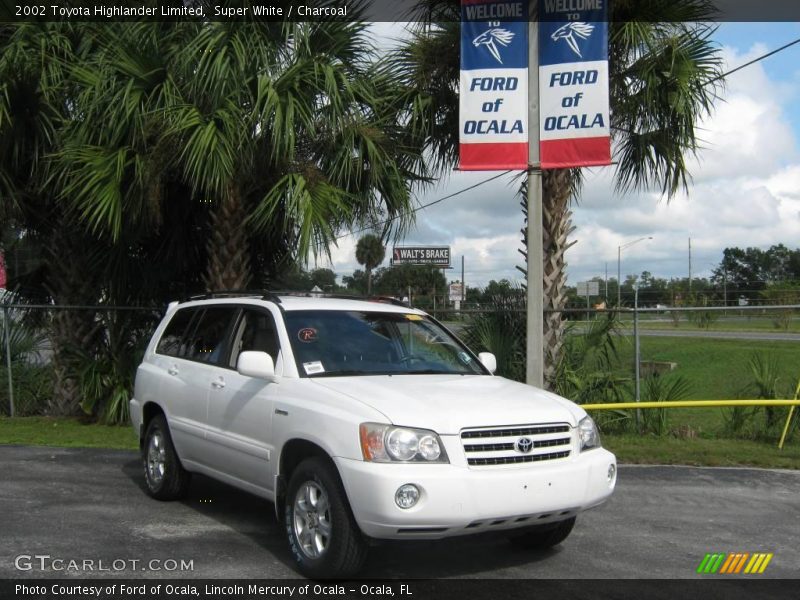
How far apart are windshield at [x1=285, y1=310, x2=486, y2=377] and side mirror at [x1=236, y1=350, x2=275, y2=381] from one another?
234 millimetres

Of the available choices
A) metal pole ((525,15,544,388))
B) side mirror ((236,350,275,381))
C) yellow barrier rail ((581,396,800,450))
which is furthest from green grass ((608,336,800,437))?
side mirror ((236,350,275,381))

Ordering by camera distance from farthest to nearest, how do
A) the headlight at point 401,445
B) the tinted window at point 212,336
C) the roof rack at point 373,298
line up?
the roof rack at point 373,298, the tinted window at point 212,336, the headlight at point 401,445

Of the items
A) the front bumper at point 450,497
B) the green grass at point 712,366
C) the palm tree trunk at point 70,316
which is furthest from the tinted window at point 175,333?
the green grass at point 712,366

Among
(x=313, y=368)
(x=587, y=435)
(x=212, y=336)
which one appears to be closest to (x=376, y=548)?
(x=313, y=368)

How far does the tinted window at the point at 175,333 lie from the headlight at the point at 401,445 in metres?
3.09

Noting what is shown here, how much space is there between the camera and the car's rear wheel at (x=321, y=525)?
4.94 meters

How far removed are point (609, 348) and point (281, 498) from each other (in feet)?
23.4

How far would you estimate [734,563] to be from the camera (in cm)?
570

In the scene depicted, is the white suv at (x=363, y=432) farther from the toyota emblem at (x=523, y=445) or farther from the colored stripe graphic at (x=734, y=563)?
the colored stripe graphic at (x=734, y=563)

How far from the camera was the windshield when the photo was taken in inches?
235

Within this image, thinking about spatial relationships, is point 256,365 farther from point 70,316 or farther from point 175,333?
point 70,316

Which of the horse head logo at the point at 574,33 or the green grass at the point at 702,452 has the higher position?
the horse head logo at the point at 574,33

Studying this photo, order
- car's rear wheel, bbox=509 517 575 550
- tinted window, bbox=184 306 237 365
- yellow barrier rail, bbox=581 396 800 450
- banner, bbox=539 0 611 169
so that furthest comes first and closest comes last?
1. yellow barrier rail, bbox=581 396 800 450
2. banner, bbox=539 0 611 169
3. tinted window, bbox=184 306 237 365
4. car's rear wheel, bbox=509 517 575 550

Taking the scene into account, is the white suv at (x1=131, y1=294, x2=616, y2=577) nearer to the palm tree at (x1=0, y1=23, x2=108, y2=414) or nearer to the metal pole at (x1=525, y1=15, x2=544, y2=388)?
the metal pole at (x1=525, y1=15, x2=544, y2=388)
